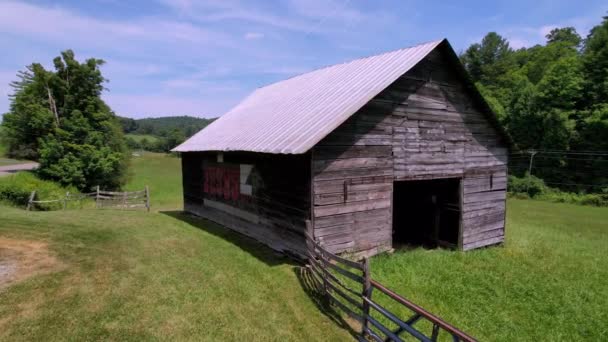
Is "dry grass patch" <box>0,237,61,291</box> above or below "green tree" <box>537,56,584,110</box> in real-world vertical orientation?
below

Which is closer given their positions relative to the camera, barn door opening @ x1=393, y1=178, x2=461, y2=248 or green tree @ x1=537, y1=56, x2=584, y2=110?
barn door opening @ x1=393, y1=178, x2=461, y2=248

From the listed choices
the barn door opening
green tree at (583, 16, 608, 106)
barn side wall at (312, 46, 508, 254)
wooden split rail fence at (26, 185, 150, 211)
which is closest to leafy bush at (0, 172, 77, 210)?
wooden split rail fence at (26, 185, 150, 211)

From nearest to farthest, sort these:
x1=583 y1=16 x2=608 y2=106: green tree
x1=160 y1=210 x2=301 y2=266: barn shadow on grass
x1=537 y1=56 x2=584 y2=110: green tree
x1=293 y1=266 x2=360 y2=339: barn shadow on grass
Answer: x1=293 y1=266 x2=360 y2=339: barn shadow on grass, x1=160 y1=210 x2=301 y2=266: barn shadow on grass, x1=583 y1=16 x2=608 y2=106: green tree, x1=537 y1=56 x2=584 y2=110: green tree

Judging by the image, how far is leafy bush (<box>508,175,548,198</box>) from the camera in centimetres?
3954

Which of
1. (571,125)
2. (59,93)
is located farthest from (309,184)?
(571,125)

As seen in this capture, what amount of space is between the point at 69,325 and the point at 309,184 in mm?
6122

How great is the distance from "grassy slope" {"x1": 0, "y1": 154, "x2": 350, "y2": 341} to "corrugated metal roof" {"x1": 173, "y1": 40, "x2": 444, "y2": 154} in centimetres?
355

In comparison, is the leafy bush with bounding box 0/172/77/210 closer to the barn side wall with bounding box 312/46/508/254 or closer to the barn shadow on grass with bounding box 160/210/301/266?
the barn shadow on grass with bounding box 160/210/301/266

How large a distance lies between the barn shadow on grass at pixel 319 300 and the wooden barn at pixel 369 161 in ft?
3.40

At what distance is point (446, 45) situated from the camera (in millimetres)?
11344

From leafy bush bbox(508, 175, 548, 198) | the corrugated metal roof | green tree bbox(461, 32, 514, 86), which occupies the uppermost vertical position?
green tree bbox(461, 32, 514, 86)

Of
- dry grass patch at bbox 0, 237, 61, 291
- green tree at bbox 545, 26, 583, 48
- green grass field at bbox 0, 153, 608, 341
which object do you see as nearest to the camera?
green grass field at bbox 0, 153, 608, 341

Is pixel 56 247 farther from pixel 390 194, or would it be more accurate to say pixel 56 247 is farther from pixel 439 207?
pixel 439 207

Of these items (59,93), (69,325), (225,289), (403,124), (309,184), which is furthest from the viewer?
(59,93)
